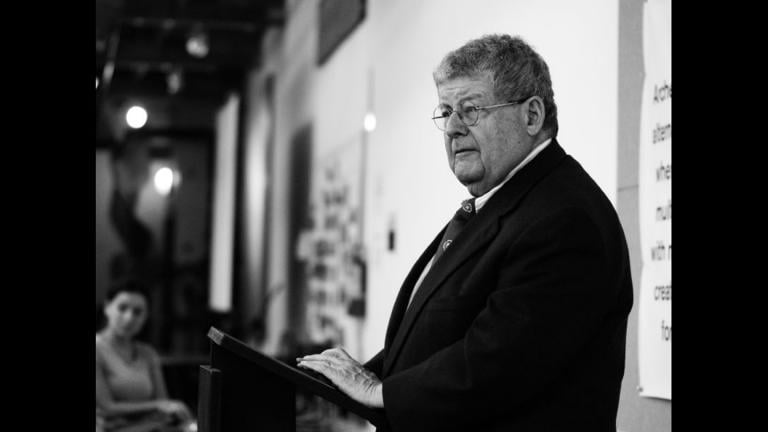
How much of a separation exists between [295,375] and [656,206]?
1.26m

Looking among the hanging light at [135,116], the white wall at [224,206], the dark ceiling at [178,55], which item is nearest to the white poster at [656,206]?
the dark ceiling at [178,55]

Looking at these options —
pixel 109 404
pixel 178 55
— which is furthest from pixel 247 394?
pixel 178 55

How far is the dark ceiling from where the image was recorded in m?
9.87

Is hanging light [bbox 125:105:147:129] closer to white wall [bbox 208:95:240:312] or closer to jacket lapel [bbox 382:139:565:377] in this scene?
white wall [bbox 208:95:240:312]

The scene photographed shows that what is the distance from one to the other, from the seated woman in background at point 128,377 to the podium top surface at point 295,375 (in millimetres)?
3022

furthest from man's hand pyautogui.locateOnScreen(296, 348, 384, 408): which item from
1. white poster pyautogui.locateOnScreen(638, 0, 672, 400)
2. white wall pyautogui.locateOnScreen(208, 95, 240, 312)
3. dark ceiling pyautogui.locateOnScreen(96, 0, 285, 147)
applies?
white wall pyautogui.locateOnScreen(208, 95, 240, 312)

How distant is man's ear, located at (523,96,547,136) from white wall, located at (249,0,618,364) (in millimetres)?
918

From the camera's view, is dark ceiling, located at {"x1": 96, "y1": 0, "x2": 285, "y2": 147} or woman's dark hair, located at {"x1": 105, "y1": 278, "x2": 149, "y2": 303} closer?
woman's dark hair, located at {"x1": 105, "y1": 278, "x2": 149, "y2": 303}

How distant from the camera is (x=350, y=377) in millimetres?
1928

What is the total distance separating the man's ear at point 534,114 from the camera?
203cm

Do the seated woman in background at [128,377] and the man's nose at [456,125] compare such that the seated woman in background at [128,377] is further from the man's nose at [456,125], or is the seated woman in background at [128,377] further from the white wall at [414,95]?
the man's nose at [456,125]
